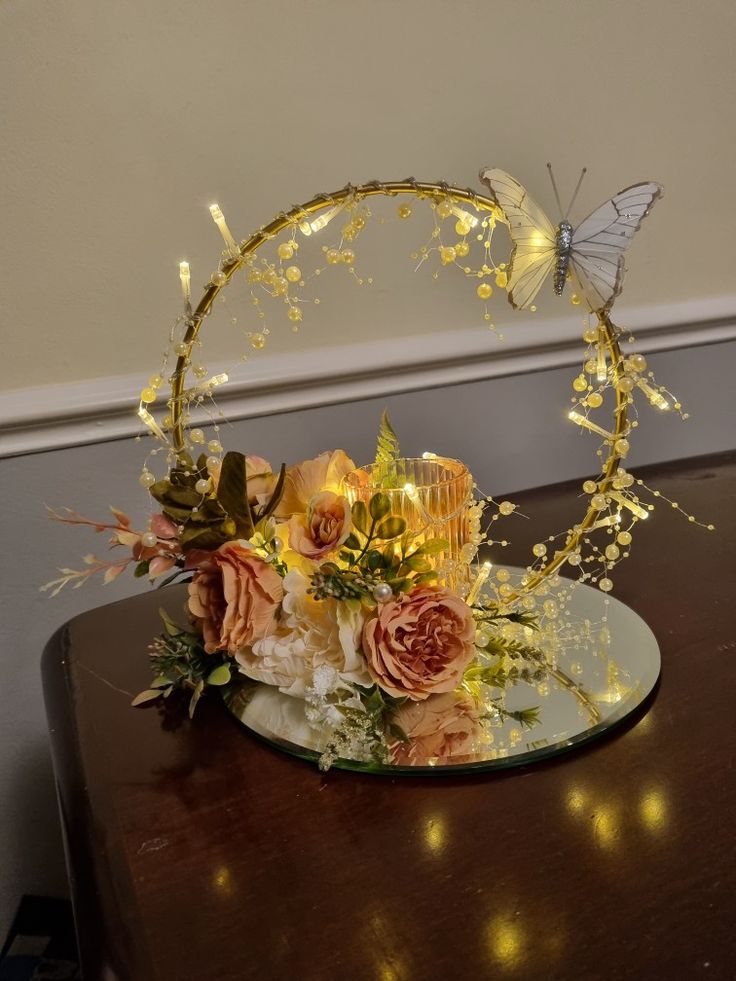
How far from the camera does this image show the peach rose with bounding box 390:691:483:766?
488mm

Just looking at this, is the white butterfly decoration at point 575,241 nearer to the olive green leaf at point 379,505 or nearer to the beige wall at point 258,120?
the olive green leaf at point 379,505

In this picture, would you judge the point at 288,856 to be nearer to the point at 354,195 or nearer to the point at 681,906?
the point at 681,906

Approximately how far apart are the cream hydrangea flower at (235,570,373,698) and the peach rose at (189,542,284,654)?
0.4 inches

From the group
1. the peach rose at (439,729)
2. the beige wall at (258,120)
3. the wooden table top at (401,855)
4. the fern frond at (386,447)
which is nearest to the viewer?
the wooden table top at (401,855)

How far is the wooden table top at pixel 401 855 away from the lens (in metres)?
0.37

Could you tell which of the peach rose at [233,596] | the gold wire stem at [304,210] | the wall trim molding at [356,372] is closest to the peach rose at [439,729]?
the peach rose at [233,596]

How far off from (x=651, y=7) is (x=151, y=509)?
86cm

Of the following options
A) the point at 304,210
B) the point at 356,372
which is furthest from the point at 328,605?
the point at 356,372

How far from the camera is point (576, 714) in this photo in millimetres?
521

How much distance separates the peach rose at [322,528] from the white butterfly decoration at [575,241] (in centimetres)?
17

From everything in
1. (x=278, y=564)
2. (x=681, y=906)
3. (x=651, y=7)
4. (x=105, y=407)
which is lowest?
(x=681, y=906)

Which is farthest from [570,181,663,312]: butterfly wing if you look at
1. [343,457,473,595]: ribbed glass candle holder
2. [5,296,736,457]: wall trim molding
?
[5,296,736,457]: wall trim molding

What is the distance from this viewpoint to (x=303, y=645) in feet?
1.76

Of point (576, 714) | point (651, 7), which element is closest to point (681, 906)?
point (576, 714)
